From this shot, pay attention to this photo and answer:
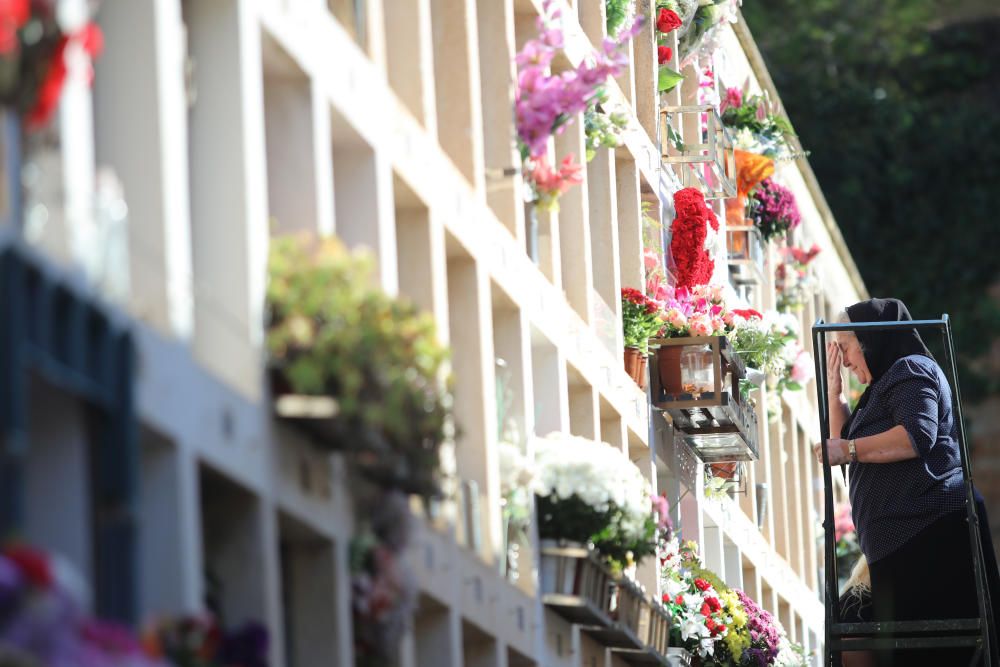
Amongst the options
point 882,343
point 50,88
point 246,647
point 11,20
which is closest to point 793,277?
point 882,343

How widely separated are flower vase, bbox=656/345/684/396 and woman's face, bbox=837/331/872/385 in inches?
154

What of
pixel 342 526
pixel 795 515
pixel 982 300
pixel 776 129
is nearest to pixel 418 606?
pixel 342 526

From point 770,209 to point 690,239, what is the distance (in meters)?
5.42

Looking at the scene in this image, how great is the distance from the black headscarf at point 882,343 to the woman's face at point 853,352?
5 cm

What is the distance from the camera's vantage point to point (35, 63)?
8797 millimetres

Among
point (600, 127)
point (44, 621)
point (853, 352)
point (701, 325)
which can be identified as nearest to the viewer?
point (44, 621)

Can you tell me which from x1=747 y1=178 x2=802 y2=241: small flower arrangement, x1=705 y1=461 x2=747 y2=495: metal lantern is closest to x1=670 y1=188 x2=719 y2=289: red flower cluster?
x1=705 y1=461 x2=747 y2=495: metal lantern

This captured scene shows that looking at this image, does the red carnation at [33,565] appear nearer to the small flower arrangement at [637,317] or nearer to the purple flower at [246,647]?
the purple flower at [246,647]

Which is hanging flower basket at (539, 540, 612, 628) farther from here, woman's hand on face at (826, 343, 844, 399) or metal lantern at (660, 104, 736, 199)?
metal lantern at (660, 104, 736, 199)

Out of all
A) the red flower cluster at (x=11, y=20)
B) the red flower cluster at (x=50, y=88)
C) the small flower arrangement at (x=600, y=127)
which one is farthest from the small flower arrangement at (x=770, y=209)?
the red flower cluster at (x=11, y=20)

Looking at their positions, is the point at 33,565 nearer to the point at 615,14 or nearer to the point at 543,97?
the point at 543,97

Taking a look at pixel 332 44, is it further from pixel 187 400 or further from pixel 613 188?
pixel 613 188

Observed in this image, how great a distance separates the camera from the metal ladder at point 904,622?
1612 centimetres

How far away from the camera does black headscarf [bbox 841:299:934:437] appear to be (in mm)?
16734
